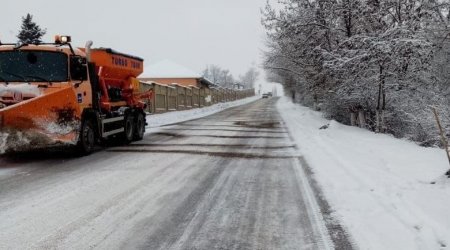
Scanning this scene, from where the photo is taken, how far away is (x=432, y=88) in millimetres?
17969

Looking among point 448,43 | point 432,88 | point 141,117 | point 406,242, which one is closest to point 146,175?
point 406,242

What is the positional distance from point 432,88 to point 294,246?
15.5m

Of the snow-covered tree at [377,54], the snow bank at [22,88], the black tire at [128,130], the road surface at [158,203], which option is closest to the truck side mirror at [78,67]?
the snow bank at [22,88]

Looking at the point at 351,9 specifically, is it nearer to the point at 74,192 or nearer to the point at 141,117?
the point at 141,117

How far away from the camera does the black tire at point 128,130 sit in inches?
547

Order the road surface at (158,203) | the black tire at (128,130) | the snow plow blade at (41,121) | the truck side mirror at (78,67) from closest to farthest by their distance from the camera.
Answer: the road surface at (158,203), the snow plow blade at (41,121), the truck side mirror at (78,67), the black tire at (128,130)

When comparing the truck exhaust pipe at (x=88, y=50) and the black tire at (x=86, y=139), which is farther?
the truck exhaust pipe at (x=88, y=50)

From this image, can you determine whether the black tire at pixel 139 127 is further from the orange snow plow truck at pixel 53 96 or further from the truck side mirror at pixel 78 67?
the truck side mirror at pixel 78 67

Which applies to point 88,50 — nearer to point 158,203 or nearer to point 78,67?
point 78,67

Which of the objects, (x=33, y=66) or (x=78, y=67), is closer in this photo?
(x=33, y=66)

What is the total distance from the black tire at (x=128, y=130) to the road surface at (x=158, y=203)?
2794mm

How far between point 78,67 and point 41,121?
5.61 feet

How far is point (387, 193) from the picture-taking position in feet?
21.7

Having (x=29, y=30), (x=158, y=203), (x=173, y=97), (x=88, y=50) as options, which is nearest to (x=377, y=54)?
(x=88, y=50)
